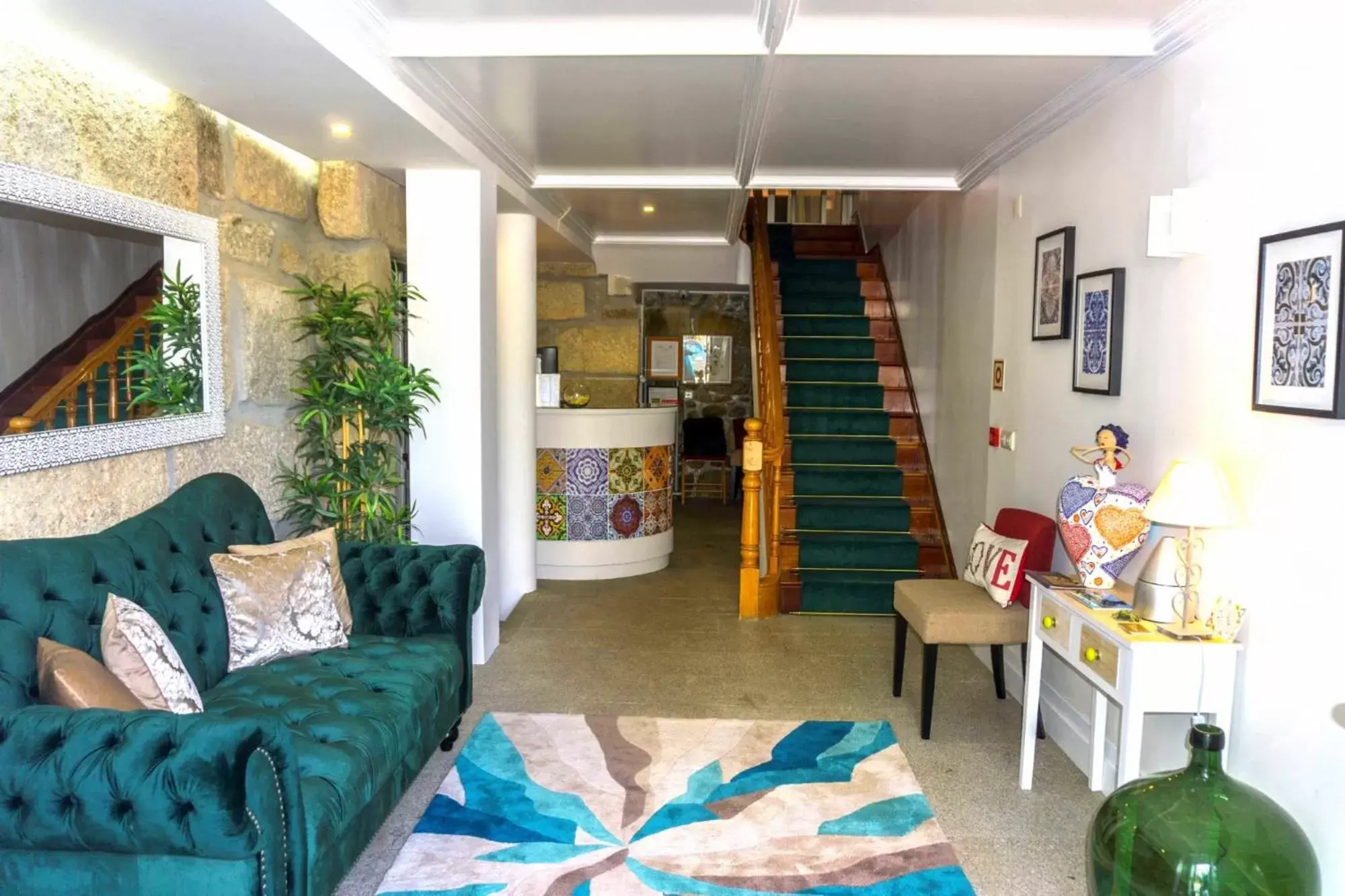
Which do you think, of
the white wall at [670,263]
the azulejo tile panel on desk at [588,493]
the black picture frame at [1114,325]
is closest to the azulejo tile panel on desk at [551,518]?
the azulejo tile panel on desk at [588,493]

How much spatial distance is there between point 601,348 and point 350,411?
4.85 metres

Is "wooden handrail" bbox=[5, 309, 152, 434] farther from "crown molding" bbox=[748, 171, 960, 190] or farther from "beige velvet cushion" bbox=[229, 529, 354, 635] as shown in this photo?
"crown molding" bbox=[748, 171, 960, 190]

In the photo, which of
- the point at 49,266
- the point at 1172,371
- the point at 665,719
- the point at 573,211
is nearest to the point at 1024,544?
the point at 1172,371

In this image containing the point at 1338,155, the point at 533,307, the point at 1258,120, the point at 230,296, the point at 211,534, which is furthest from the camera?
the point at 533,307

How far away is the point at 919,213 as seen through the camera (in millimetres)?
6293

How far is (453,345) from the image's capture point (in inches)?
167

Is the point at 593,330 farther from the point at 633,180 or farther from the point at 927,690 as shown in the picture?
the point at 927,690

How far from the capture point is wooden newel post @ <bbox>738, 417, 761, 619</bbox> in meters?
5.31

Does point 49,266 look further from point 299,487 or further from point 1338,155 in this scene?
point 1338,155

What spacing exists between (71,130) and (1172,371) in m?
3.34

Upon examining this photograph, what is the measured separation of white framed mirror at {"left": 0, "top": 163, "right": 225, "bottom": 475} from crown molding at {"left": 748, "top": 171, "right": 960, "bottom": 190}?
2849 millimetres

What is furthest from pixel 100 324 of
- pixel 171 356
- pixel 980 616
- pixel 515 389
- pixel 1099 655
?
pixel 980 616

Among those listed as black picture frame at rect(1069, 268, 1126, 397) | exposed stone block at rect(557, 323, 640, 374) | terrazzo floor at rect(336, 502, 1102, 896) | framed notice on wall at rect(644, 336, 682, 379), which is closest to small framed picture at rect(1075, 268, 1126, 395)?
black picture frame at rect(1069, 268, 1126, 397)

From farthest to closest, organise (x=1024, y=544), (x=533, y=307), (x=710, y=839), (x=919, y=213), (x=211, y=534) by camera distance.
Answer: (x=919, y=213), (x=533, y=307), (x=1024, y=544), (x=211, y=534), (x=710, y=839)
